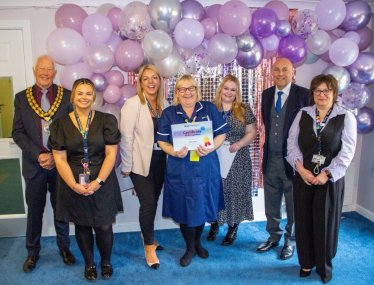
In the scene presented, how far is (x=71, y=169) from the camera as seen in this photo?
7.42ft

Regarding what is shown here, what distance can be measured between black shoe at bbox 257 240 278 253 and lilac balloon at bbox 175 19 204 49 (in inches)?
79.5

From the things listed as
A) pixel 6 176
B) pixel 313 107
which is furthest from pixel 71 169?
pixel 313 107

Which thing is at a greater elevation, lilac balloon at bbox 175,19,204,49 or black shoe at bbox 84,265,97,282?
lilac balloon at bbox 175,19,204,49

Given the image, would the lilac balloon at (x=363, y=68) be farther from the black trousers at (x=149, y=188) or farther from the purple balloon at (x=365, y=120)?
the black trousers at (x=149, y=188)

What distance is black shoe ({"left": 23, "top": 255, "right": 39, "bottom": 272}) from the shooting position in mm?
2697

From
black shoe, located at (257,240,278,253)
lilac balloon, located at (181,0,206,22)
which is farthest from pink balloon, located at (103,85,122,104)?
black shoe, located at (257,240,278,253)

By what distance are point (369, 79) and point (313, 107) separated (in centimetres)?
110

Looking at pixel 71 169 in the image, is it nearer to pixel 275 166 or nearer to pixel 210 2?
pixel 275 166

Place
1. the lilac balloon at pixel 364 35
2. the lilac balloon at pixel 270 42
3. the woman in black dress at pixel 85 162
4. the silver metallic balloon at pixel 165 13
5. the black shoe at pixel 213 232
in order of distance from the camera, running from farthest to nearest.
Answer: the black shoe at pixel 213 232 < the lilac balloon at pixel 364 35 < the lilac balloon at pixel 270 42 < the silver metallic balloon at pixel 165 13 < the woman in black dress at pixel 85 162

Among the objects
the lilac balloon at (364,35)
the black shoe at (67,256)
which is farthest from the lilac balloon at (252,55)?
the black shoe at (67,256)

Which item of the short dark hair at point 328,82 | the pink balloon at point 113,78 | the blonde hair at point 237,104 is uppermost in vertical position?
the pink balloon at point 113,78

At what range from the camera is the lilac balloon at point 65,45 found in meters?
2.56

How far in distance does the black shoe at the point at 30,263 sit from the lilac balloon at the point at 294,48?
9.84ft

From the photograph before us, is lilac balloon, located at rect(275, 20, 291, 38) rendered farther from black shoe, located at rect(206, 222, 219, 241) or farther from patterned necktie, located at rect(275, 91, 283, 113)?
black shoe, located at rect(206, 222, 219, 241)
